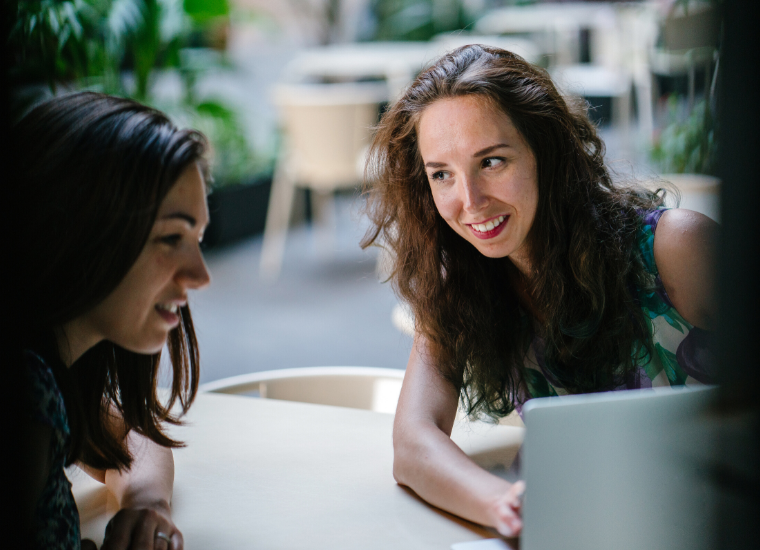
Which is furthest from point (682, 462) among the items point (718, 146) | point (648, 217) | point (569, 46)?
point (569, 46)

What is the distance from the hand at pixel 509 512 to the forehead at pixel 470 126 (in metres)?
0.56

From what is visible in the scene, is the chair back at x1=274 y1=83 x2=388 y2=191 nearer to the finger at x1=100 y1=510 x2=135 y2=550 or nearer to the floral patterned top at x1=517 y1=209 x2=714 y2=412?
the floral patterned top at x1=517 y1=209 x2=714 y2=412

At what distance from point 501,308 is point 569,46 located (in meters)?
6.59

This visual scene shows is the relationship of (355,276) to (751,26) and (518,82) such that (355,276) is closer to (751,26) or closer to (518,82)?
(518,82)

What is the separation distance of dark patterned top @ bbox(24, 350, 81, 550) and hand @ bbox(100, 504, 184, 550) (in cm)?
10

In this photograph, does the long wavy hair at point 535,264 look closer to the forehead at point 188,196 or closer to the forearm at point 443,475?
the forearm at point 443,475

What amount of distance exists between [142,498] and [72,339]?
0.81 feet

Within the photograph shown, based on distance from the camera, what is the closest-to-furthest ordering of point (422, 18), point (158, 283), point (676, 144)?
point (158, 283) → point (676, 144) → point (422, 18)

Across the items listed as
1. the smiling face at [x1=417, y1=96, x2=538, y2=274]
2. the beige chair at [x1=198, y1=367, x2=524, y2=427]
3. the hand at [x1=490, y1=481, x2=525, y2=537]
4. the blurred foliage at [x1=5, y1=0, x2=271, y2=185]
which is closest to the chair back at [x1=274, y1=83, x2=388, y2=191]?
the blurred foliage at [x1=5, y1=0, x2=271, y2=185]

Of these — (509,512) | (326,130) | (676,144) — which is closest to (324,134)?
(326,130)

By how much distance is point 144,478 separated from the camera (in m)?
1.04

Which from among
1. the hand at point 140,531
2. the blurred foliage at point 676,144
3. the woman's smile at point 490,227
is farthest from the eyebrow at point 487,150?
the blurred foliage at point 676,144

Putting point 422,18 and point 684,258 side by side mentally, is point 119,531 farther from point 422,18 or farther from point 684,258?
point 422,18

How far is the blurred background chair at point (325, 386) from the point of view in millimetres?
1632
